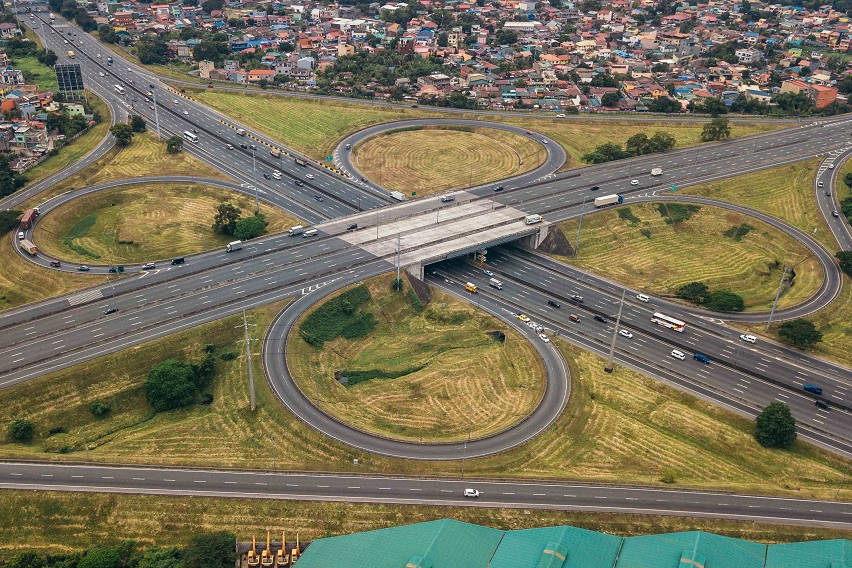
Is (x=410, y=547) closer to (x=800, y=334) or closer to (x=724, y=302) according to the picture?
(x=800, y=334)

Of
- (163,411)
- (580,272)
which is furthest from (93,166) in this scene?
(580,272)

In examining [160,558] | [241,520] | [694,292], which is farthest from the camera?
[694,292]

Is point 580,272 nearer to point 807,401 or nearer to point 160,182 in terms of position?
point 807,401

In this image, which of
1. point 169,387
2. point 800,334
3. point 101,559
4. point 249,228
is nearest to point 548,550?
point 101,559

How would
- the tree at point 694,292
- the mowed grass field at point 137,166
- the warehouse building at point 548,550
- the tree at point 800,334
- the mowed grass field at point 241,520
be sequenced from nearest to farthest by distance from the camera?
the warehouse building at point 548,550 → the mowed grass field at point 241,520 → the tree at point 800,334 → the tree at point 694,292 → the mowed grass field at point 137,166

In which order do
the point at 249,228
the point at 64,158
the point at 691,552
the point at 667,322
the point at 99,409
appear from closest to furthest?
the point at 691,552
the point at 99,409
the point at 667,322
the point at 249,228
the point at 64,158

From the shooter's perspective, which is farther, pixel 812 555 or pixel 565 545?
pixel 565 545

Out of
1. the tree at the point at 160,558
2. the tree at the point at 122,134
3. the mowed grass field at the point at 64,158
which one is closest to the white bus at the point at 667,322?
the tree at the point at 160,558

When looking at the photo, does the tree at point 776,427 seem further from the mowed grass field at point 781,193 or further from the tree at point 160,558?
the tree at point 160,558
